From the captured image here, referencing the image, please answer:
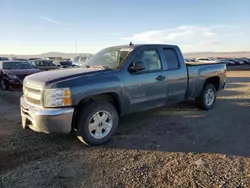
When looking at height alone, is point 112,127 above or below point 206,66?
below

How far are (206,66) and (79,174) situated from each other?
501 cm

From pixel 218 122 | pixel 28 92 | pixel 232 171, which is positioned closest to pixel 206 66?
pixel 218 122

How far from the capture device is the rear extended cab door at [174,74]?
5812 mm

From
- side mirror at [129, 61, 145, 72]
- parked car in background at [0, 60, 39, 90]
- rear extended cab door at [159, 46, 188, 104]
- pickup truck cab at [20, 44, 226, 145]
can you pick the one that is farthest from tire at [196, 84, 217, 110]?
parked car in background at [0, 60, 39, 90]

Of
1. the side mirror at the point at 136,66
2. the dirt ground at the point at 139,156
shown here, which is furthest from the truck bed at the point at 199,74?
the side mirror at the point at 136,66

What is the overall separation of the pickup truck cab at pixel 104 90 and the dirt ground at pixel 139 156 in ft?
1.36

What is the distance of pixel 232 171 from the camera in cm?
363

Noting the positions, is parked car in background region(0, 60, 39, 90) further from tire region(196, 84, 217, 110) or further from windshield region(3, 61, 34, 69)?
tire region(196, 84, 217, 110)

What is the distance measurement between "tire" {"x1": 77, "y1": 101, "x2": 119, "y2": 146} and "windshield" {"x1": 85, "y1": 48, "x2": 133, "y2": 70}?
91 cm

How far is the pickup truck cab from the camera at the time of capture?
417 centimetres

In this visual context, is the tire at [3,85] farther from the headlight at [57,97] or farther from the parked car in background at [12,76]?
the headlight at [57,97]

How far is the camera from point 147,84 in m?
5.30

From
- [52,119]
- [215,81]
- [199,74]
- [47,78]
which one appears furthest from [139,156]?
[215,81]

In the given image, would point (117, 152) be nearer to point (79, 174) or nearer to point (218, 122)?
point (79, 174)
